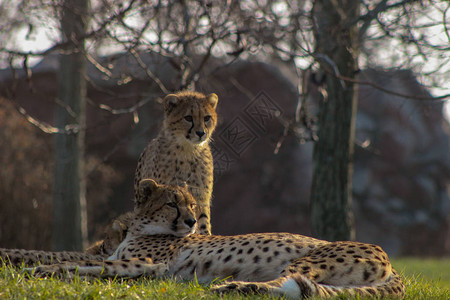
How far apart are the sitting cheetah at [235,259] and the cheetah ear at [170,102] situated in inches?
55.8

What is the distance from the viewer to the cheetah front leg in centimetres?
376

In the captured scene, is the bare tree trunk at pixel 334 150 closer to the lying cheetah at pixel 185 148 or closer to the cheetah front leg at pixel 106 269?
the lying cheetah at pixel 185 148

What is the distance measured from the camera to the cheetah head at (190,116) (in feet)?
19.2

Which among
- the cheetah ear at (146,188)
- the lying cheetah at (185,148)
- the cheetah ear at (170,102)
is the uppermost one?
the cheetah ear at (170,102)

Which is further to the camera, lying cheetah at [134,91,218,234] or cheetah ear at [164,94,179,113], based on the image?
cheetah ear at [164,94,179,113]

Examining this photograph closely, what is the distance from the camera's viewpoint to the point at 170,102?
6.10 meters

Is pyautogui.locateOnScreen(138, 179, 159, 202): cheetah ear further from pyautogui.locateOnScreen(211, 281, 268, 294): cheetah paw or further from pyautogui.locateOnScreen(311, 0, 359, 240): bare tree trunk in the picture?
pyautogui.locateOnScreen(311, 0, 359, 240): bare tree trunk

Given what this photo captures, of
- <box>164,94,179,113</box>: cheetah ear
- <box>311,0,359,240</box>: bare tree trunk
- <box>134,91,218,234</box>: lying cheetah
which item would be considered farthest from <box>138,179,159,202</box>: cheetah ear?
<box>311,0,359,240</box>: bare tree trunk

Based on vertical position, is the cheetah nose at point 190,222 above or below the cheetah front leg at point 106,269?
above

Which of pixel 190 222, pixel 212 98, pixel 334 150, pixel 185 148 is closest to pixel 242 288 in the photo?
pixel 190 222

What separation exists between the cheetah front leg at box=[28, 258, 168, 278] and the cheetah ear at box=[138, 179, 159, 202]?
2.85 ft

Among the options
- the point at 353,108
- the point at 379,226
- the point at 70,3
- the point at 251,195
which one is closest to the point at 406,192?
the point at 379,226

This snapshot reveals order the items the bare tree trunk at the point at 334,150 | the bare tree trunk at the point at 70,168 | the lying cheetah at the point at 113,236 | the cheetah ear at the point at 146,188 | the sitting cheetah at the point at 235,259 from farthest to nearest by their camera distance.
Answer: the bare tree trunk at the point at 70,168 < the bare tree trunk at the point at 334,150 < the lying cheetah at the point at 113,236 < the cheetah ear at the point at 146,188 < the sitting cheetah at the point at 235,259

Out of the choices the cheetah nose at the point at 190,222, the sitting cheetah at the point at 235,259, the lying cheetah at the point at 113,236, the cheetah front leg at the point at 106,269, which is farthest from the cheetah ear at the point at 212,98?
the cheetah front leg at the point at 106,269
